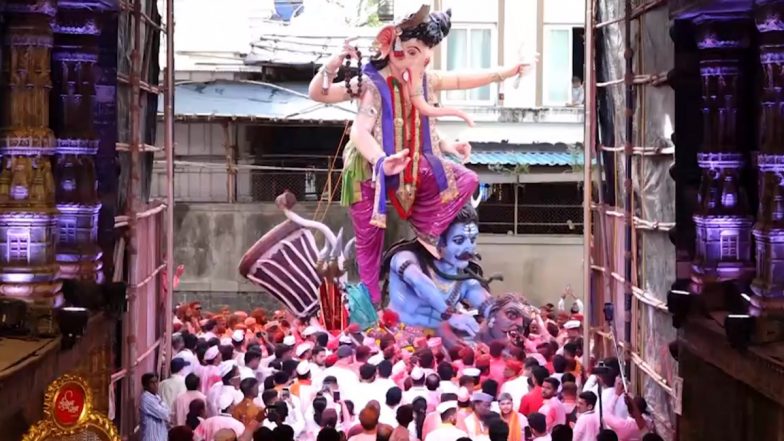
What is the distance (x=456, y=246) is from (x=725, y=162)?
544 cm

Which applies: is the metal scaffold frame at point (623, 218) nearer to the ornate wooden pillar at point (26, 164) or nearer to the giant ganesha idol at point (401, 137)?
the giant ganesha idol at point (401, 137)

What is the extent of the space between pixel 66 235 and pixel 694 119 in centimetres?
380

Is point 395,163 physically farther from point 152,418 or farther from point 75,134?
point 75,134

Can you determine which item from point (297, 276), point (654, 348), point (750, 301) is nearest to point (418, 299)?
point (297, 276)

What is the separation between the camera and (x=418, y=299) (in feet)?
41.8

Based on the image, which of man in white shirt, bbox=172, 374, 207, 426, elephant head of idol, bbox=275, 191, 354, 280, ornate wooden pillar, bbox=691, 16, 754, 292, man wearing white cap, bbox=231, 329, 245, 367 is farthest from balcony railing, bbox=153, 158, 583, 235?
ornate wooden pillar, bbox=691, 16, 754, 292

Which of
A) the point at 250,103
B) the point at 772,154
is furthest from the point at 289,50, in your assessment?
the point at 772,154

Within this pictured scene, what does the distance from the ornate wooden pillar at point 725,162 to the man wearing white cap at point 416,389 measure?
2503 millimetres

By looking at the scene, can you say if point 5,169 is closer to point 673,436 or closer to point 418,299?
point 673,436

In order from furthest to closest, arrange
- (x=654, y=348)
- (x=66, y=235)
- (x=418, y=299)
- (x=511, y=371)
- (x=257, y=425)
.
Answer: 1. (x=418, y=299)
2. (x=511, y=371)
3. (x=654, y=348)
4. (x=257, y=425)
5. (x=66, y=235)

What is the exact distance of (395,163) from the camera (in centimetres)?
1245

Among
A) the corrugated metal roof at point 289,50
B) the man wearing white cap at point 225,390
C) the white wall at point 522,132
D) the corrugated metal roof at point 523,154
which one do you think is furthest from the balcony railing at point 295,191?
the man wearing white cap at point 225,390

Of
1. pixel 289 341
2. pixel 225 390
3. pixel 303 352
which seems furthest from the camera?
pixel 289 341

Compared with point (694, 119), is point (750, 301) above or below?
below
